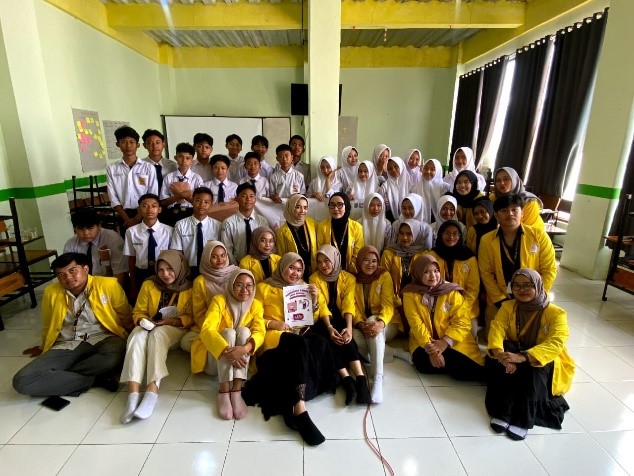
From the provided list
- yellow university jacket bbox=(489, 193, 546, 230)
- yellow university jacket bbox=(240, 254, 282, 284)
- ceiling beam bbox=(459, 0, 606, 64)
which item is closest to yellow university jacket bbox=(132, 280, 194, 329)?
yellow university jacket bbox=(240, 254, 282, 284)

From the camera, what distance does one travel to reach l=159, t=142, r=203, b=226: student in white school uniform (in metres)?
3.40

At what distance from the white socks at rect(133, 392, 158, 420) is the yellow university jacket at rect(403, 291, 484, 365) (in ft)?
5.75

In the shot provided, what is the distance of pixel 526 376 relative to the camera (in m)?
2.10

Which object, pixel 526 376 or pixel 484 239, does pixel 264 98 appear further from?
pixel 526 376

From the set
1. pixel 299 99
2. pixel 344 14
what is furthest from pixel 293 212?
pixel 299 99

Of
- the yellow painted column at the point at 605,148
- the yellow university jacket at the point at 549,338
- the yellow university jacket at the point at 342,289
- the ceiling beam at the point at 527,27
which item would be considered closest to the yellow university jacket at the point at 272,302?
the yellow university jacket at the point at 342,289

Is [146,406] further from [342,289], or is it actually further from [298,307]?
[342,289]

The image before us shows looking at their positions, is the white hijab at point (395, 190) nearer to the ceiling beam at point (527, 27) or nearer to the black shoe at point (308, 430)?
the black shoe at point (308, 430)

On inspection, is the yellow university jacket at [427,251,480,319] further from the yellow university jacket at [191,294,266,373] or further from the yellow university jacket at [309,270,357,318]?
the yellow university jacket at [191,294,266,373]

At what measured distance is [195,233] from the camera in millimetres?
2963

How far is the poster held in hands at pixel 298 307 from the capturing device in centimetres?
253

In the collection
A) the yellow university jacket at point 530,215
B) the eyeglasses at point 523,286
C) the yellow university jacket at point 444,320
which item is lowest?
the yellow university jacket at point 444,320

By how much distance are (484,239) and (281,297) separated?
1643mm

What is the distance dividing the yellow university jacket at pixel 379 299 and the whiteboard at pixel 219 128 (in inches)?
247
